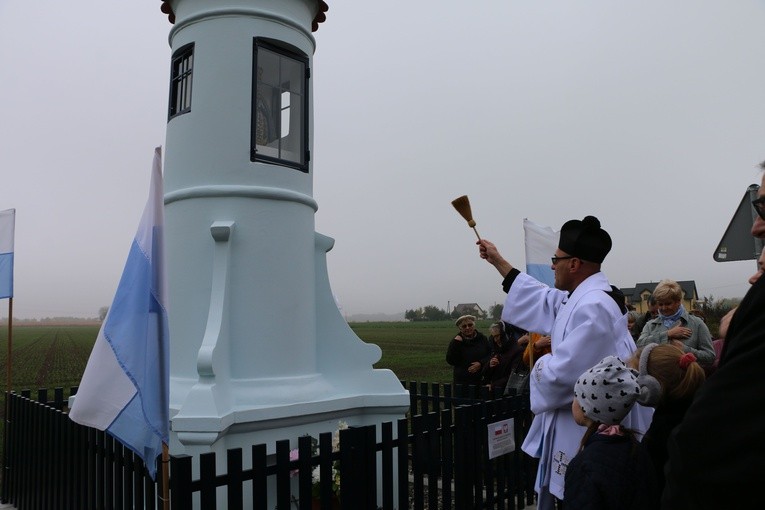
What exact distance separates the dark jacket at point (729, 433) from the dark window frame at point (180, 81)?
5.43 m

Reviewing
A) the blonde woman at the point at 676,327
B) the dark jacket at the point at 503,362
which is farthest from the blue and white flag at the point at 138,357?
the dark jacket at the point at 503,362

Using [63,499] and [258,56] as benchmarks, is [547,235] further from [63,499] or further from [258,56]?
[63,499]

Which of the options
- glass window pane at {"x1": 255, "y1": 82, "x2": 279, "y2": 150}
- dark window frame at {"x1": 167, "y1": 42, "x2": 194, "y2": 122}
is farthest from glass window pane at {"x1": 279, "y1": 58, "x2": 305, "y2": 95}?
dark window frame at {"x1": 167, "y1": 42, "x2": 194, "y2": 122}

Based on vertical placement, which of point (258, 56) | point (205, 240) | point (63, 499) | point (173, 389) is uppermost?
point (258, 56)

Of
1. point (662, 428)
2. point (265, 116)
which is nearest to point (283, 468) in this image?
point (662, 428)

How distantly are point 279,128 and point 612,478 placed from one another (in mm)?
4816

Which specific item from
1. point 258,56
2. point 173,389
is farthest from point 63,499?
point 258,56

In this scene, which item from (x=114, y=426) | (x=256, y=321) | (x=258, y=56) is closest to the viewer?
(x=114, y=426)

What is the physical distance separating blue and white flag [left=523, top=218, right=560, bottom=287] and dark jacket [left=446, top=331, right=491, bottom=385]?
2.17 m

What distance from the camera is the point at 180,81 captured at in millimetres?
5812

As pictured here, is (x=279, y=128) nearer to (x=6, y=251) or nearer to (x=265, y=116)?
(x=265, y=116)

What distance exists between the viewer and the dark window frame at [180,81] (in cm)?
566

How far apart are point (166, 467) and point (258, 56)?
3882 millimetres

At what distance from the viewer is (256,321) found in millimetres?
5215
